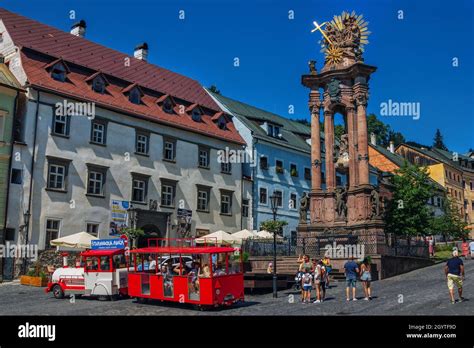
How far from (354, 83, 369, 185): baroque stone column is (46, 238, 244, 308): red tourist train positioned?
12.6 metres

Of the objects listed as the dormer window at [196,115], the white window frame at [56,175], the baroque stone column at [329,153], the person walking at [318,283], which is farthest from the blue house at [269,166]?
the person walking at [318,283]

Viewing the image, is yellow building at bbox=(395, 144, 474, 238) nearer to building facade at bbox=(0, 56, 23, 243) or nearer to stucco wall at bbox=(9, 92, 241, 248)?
stucco wall at bbox=(9, 92, 241, 248)

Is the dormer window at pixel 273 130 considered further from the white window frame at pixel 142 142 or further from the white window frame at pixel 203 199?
the white window frame at pixel 142 142

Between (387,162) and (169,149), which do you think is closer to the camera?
(169,149)

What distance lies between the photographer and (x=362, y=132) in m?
28.8

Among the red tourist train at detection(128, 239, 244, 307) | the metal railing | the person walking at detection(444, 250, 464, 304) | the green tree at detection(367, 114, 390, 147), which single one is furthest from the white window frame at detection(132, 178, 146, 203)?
the green tree at detection(367, 114, 390, 147)

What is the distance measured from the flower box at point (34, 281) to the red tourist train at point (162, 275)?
4.56 metres

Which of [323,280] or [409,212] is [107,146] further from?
[409,212]

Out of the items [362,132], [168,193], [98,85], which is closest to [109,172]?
[168,193]

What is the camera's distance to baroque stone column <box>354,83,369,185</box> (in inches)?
Answer: 1111

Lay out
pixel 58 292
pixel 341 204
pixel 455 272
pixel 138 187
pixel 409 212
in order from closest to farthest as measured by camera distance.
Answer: pixel 455 272
pixel 58 292
pixel 341 204
pixel 138 187
pixel 409 212

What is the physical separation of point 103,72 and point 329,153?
1667 centimetres

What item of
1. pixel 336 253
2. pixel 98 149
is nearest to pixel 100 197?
pixel 98 149

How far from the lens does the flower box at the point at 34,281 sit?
2503 centimetres
